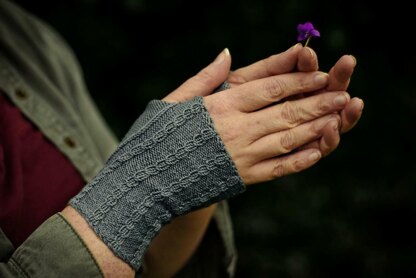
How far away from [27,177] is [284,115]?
57cm

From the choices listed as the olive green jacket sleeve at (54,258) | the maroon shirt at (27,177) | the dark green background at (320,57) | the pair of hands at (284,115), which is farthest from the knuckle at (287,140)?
the dark green background at (320,57)

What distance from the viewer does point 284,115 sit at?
1104mm

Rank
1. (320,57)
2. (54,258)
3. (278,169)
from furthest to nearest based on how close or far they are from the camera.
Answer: (320,57), (278,169), (54,258)

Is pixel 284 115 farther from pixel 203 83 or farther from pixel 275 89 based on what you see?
pixel 203 83

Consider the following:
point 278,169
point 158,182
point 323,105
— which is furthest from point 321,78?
point 158,182

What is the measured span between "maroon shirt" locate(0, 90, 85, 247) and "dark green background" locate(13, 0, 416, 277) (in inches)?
42.5

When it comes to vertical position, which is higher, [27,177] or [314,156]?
[27,177]

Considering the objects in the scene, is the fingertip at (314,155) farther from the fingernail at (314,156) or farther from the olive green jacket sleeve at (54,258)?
the olive green jacket sleeve at (54,258)

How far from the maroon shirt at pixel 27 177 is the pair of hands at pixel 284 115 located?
0.44 meters

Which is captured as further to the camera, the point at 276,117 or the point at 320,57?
the point at 320,57

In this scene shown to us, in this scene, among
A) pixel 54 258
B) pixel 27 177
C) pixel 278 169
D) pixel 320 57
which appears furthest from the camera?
pixel 320 57

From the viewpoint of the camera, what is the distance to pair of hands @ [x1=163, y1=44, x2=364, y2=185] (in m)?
1.08

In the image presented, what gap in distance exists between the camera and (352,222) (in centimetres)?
247

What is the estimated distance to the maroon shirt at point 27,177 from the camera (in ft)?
3.88
